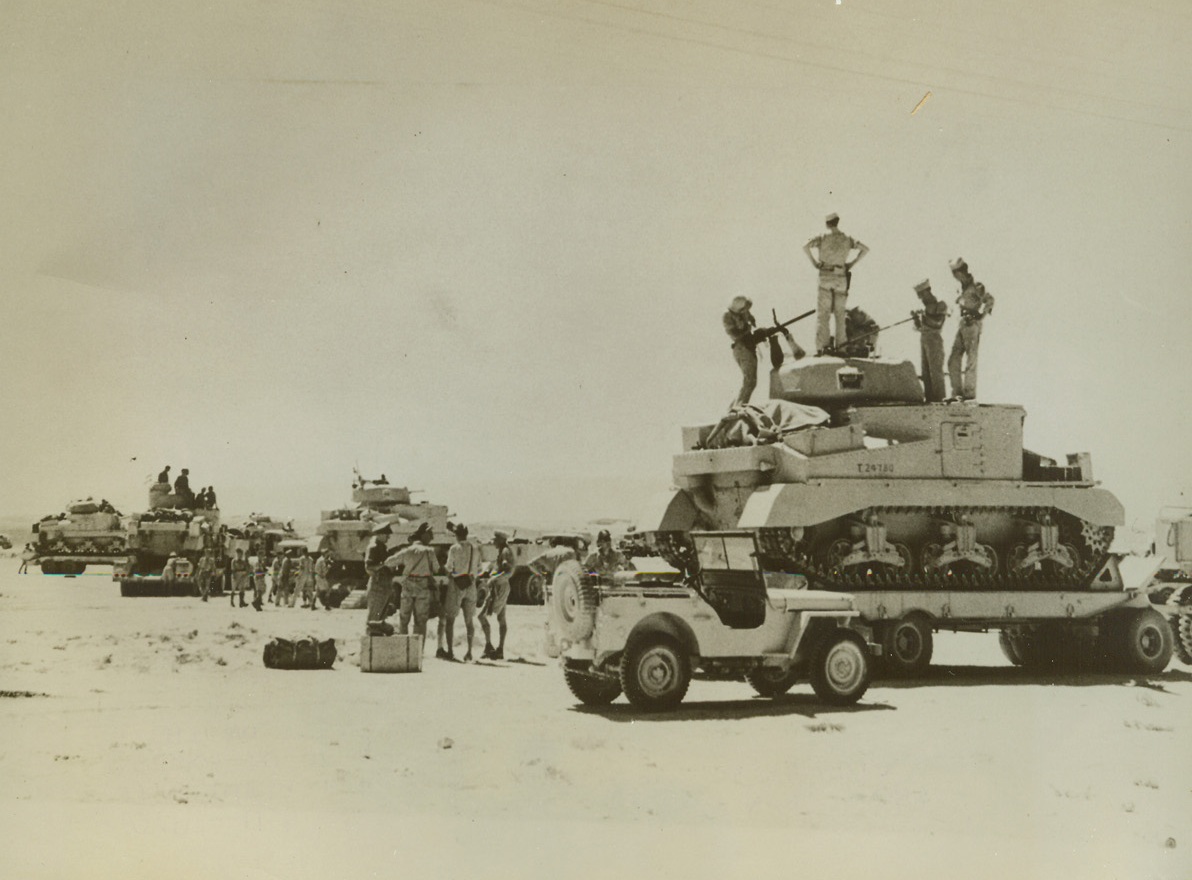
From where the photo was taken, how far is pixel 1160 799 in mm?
9211

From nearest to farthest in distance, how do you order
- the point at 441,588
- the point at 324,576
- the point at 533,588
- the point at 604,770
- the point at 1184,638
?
the point at 604,770 → the point at 1184,638 → the point at 441,588 → the point at 324,576 → the point at 533,588

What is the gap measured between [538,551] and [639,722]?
16.3 m

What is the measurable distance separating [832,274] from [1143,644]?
5368mm

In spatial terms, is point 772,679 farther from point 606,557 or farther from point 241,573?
point 241,573

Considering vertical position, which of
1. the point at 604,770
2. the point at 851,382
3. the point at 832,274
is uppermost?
the point at 832,274

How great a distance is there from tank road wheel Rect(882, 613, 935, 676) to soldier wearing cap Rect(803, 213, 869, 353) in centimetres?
349

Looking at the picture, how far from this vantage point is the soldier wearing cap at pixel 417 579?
15000 mm

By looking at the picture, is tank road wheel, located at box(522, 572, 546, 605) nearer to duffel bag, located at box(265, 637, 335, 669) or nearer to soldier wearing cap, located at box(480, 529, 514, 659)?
soldier wearing cap, located at box(480, 529, 514, 659)

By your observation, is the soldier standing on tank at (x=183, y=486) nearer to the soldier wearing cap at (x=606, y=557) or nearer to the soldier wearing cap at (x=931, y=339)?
the soldier wearing cap at (x=606, y=557)

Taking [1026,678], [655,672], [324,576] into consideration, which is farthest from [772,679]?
[324,576]

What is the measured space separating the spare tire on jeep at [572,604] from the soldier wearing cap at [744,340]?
4.56 metres

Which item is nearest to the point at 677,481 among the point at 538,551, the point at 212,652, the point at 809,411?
the point at 809,411

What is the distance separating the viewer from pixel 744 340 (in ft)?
50.5

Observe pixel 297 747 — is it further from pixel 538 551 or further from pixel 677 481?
pixel 538 551
